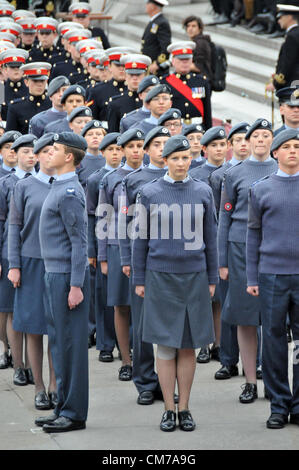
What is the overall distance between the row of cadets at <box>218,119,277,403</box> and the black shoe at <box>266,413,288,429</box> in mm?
721

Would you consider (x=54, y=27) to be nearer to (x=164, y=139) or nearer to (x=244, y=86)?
(x=244, y=86)

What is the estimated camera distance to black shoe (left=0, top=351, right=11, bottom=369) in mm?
8859

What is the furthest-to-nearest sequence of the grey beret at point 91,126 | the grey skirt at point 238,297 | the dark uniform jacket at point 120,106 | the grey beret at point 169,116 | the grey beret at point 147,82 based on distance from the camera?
the dark uniform jacket at point 120,106 → the grey beret at point 147,82 → the grey beret at point 91,126 → the grey beret at point 169,116 → the grey skirt at point 238,297

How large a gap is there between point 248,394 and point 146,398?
673mm

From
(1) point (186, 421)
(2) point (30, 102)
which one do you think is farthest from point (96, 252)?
(2) point (30, 102)

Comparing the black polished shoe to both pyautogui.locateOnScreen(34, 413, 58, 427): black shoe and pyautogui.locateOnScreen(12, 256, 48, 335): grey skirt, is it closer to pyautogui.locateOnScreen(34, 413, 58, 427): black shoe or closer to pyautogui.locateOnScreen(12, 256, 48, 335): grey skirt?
pyautogui.locateOnScreen(12, 256, 48, 335): grey skirt

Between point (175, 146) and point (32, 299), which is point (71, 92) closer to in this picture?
point (32, 299)

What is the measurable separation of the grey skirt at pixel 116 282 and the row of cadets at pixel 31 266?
3.08 feet

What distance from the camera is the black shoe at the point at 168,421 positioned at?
703 cm

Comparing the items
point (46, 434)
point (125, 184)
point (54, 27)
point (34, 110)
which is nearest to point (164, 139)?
point (125, 184)

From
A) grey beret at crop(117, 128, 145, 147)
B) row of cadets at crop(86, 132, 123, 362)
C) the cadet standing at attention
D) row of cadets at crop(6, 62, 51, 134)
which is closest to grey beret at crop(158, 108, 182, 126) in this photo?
row of cadets at crop(86, 132, 123, 362)

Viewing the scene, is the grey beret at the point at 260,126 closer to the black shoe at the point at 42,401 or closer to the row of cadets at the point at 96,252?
the row of cadets at the point at 96,252

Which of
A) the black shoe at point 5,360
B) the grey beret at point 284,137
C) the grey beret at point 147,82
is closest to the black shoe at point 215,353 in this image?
the black shoe at point 5,360

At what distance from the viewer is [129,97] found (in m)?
11.4
